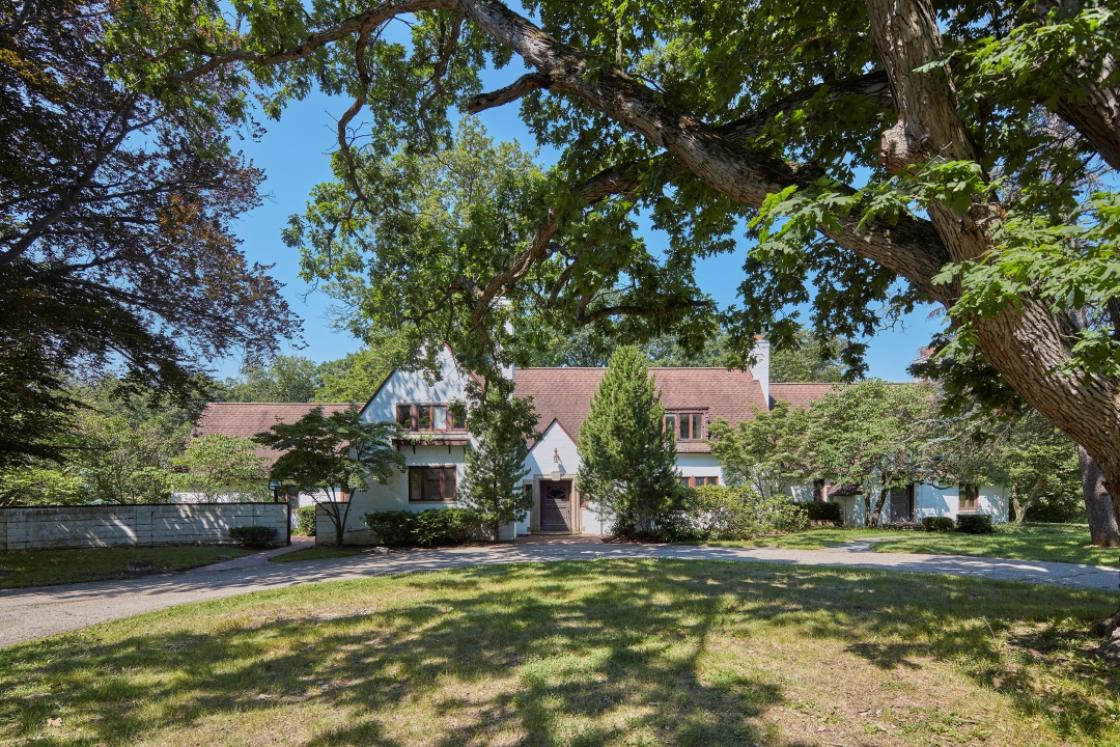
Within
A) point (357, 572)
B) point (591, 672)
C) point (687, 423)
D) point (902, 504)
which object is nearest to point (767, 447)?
point (687, 423)

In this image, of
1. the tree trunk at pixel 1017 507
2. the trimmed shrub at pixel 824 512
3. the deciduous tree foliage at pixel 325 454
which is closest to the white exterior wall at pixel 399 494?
the deciduous tree foliage at pixel 325 454

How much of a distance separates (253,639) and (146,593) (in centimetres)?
615

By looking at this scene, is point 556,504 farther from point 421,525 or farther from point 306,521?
point 306,521

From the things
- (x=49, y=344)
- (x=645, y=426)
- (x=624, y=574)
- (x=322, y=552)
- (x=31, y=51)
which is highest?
(x=31, y=51)

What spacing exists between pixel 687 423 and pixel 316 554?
15.6 metres

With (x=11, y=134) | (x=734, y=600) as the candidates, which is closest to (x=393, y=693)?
(x=734, y=600)

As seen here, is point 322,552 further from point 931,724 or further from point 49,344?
point 931,724

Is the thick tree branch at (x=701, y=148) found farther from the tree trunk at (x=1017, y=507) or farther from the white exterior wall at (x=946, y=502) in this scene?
the tree trunk at (x=1017, y=507)

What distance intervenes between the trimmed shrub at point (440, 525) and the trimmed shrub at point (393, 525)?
0.22m

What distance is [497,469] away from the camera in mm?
19297

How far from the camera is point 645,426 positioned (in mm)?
19422

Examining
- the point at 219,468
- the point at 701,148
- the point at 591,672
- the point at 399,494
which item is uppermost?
the point at 701,148

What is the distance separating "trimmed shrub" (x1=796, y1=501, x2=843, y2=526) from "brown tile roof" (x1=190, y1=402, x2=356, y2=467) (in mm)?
21978

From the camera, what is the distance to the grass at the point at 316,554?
1644 centimetres
